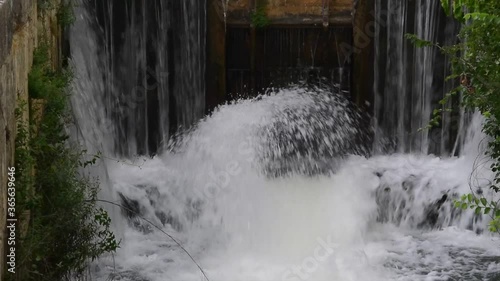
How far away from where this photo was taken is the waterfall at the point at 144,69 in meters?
12.6

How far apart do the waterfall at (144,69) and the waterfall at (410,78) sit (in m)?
2.67

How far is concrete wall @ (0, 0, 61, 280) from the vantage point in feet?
19.6

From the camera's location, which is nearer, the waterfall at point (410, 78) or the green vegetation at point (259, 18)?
the waterfall at point (410, 78)

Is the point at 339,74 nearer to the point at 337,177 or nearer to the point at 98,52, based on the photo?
the point at 337,177

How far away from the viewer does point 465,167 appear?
11789 mm

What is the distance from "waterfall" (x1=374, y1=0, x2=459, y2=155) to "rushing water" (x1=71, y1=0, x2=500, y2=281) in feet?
0.46

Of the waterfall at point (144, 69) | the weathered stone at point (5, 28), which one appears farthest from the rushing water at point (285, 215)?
the weathered stone at point (5, 28)

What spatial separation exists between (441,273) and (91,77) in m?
5.78

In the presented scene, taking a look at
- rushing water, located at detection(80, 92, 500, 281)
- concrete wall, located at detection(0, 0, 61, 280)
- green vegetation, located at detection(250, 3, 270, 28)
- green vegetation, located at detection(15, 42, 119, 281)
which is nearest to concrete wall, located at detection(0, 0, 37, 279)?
concrete wall, located at detection(0, 0, 61, 280)

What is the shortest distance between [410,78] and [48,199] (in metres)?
7.04

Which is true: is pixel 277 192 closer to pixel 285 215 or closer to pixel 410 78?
pixel 285 215

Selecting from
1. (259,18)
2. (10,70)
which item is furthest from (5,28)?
(259,18)

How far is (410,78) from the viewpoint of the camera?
12719 millimetres

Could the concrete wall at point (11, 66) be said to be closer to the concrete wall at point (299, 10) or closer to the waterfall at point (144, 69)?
the waterfall at point (144, 69)
